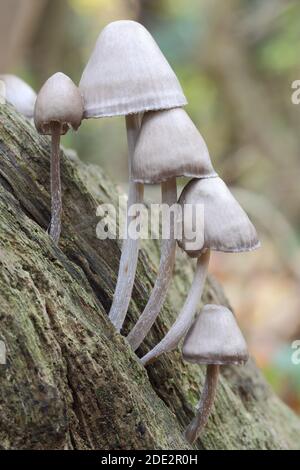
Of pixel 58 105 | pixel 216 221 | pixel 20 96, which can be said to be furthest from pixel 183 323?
pixel 20 96

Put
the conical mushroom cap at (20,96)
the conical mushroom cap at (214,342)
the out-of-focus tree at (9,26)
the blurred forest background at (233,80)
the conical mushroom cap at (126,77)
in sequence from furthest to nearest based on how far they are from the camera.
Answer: the blurred forest background at (233,80)
the out-of-focus tree at (9,26)
the conical mushroom cap at (20,96)
the conical mushroom cap at (214,342)
the conical mushroom cap at (126,77)

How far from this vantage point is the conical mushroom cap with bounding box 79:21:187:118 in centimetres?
180

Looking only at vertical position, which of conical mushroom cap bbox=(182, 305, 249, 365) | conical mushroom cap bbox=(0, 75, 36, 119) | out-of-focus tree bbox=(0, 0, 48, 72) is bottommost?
conical mushroom cap bbox=(182, 305, 249, 365)

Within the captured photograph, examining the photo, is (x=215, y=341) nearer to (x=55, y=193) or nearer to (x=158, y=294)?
(x=158, y=294)

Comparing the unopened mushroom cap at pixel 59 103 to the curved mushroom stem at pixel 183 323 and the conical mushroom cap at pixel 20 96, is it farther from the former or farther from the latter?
the conical mushroom cap at pixel 20 96

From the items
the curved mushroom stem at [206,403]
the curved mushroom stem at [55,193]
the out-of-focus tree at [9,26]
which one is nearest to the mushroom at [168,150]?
the curved mushroom stem at [55,193]

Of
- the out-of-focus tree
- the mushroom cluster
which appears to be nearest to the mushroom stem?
the mushroom cluster

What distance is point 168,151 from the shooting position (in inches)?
71.7

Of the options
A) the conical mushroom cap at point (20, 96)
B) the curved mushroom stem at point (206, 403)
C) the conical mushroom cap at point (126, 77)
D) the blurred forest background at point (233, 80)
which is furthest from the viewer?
the blurred forest background at point (233, 80)

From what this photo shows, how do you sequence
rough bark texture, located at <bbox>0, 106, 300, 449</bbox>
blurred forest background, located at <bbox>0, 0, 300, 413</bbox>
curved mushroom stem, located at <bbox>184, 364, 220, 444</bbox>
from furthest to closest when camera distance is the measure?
blurred forest background, located at <bbox>0, 0, 300, 413</bbox>, curved mushroom stem, located at <bbox>184, 364, 220, 444</bbox>, rough bark texture, located at <bbox>0, 106, 300, 449</bbox>

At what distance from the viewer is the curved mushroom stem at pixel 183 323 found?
2.03 m

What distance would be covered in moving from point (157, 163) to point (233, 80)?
963 cm

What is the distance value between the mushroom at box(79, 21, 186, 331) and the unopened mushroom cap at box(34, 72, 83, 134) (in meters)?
0.03

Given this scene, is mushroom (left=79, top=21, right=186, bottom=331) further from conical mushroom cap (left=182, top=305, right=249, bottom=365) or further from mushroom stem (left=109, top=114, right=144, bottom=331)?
conical mushroom cap (left=182, top=305, right=249, bottom=365)
